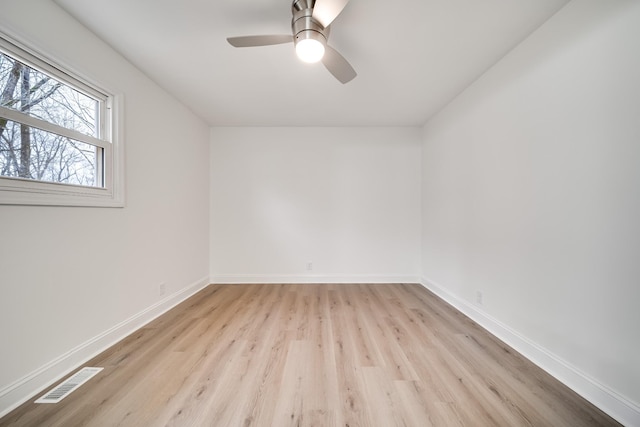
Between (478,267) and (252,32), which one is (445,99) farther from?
(252,32)

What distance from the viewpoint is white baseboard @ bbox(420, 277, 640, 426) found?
1171mm

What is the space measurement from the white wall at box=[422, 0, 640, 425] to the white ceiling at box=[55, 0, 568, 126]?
312 millimetres

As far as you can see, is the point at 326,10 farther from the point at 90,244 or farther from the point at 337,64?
the point at 90,244

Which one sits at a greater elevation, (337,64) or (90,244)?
(337,64)

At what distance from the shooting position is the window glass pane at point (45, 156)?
4.20 ft

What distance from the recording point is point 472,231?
2.36 metres

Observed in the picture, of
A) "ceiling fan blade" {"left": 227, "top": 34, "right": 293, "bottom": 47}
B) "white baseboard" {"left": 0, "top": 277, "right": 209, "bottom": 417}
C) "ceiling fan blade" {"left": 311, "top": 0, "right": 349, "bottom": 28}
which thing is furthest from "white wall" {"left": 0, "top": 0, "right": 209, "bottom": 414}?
"ceiling fan blade" {"left": 311, "top": 0, "right": 349, "bottom": 28}

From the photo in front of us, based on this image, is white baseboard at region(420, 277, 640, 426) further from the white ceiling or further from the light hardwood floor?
the white ceiling

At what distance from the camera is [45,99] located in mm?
1467

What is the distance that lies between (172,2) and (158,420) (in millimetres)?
2334

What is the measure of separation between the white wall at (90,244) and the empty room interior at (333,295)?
0.01m

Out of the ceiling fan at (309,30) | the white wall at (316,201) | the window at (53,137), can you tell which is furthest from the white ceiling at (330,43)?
the white wall at (316,201)

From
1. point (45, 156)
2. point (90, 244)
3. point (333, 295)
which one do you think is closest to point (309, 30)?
point (45, 156)

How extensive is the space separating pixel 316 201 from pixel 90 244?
248 centimetres
